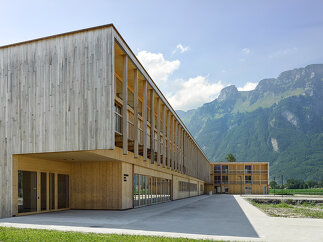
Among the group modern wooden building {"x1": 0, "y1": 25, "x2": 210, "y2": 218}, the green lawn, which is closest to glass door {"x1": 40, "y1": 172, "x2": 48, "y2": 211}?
modern wooden building {"x1": 0, "y1": 25, "x2": 210, "y2": 218}

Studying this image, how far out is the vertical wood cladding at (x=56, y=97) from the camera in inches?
611

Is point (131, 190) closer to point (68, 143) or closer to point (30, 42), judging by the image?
point (68, 143)

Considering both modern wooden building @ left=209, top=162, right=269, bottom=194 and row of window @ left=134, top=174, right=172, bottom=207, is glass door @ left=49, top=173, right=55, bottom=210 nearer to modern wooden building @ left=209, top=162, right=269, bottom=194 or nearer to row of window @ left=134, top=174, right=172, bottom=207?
row of window @ left=134, top=174, right=172, bottom=207

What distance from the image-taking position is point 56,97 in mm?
16297

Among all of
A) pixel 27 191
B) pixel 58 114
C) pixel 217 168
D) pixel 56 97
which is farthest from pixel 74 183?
pixel 217 168

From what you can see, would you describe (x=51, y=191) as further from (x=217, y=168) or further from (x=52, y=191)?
(x=217, y=168)

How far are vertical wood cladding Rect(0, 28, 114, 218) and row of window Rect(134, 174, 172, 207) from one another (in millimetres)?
8361

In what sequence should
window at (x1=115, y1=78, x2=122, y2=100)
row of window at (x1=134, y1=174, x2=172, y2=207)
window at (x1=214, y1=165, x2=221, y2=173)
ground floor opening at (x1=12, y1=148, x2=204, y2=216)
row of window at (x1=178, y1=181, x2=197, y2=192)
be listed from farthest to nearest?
window at (x1=214, y1=165, x2=221, y2=173)
row of window at (x1=178, y1=181, x2=197, y2=192)
row of window at (x1=134, y1=174, x2=172, y2=207)
window at (x1=115, y1=78, x2=122, y2=100)
ground floor opening at (x1=12, y1=148, x2=204, y2=216)

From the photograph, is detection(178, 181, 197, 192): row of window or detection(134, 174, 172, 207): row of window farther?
detection(178, 181, 197, 192): row of window

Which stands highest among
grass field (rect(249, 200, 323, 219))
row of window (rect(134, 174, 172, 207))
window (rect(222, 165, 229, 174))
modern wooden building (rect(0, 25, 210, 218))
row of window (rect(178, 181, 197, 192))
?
modern wooden building (rect(0, 25, 210, 218))

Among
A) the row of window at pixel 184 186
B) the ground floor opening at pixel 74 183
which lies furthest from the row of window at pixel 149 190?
the row of window at pixel 184 186

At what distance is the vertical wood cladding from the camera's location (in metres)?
15.5

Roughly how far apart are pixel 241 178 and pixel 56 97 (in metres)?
67.2

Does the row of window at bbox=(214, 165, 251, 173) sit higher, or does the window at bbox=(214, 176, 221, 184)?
the row of window at bbox=(214, 165, 251, 173)
